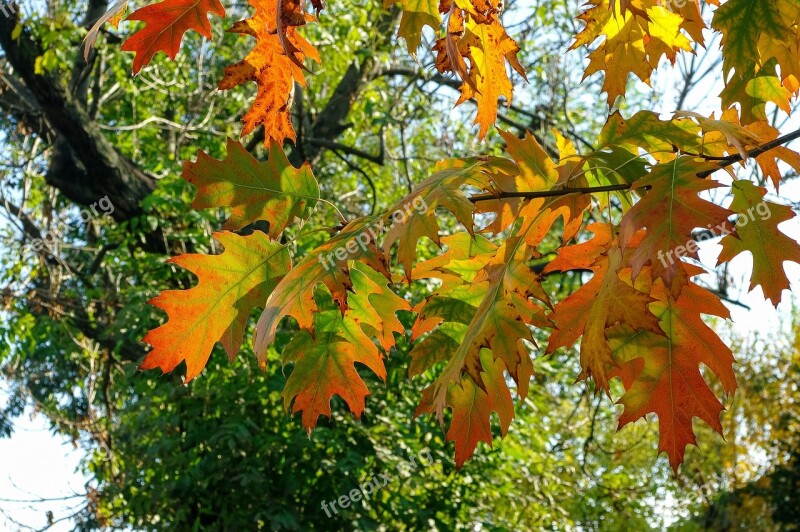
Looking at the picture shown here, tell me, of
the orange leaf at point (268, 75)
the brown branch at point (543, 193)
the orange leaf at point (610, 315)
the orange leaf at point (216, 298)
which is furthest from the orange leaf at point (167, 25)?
the orange leaf at point (610, 315)

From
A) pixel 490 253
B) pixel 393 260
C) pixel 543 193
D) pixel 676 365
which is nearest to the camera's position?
pixel 543 193

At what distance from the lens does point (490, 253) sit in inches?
62.7

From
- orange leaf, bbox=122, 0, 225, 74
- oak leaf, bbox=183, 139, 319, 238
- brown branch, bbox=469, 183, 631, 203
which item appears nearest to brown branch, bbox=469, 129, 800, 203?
brown branch, bbox=469, 183, 631, 203

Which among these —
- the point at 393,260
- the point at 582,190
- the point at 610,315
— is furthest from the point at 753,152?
the point at 393,260

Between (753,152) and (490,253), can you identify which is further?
(490,253)

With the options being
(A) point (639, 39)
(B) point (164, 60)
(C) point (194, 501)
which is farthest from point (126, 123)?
(A) point (639, 39)

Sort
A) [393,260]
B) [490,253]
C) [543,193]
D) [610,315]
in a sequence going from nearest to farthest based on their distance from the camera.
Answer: [610,315], [543,193], [490,253], [393,260]

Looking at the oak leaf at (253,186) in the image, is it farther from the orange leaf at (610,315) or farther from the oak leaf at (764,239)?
the oak leaf at (764,239)

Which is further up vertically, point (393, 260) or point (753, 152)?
point (393, 260)

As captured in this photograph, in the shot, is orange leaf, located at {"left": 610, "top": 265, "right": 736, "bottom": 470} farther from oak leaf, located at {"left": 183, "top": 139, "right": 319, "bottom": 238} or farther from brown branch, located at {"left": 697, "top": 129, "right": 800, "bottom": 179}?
oak leaf, located at {"left": 183, "top": 139, "right": 319, "bottom": 238}

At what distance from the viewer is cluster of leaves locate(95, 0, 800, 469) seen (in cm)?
123

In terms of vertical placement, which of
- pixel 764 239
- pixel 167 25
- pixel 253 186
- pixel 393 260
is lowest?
pixel 764 239

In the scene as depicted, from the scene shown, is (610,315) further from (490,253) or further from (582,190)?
(490,253)

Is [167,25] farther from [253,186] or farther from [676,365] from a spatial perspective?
[676,365]
